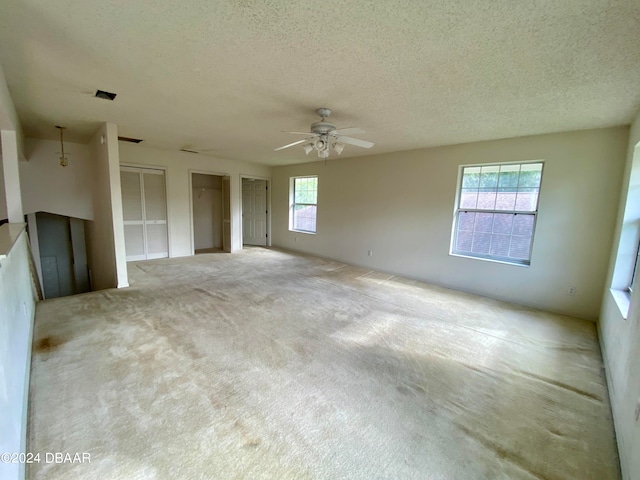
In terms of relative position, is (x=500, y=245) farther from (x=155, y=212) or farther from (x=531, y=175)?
(x=155, y=212)

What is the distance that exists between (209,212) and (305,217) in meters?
2.88

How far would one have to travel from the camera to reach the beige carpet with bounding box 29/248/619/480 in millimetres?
1501

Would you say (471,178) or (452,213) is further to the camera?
(452,213)

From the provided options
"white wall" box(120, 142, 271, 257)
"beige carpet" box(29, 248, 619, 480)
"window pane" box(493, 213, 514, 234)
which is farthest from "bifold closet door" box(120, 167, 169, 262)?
"window pane" box(493, 213, 514, 234)

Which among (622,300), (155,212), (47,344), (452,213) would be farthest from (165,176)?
(622,300)

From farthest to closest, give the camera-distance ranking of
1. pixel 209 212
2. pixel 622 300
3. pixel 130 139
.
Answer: pixel 209 212, pixel 130 139, pixel 622 300

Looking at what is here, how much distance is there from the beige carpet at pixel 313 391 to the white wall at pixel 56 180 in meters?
2.69

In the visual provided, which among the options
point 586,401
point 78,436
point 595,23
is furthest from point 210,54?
point 586,401

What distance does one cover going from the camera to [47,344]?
98.5 inches

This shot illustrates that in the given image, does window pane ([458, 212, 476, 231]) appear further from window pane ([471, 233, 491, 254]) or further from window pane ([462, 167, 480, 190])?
window pane ([462, 167, 480, 190])

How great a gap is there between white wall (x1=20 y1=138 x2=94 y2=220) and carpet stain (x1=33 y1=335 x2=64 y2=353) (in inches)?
148

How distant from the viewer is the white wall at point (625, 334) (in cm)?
150

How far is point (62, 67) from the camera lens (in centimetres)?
225

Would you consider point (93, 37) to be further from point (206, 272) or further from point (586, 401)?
point (586, 401)
